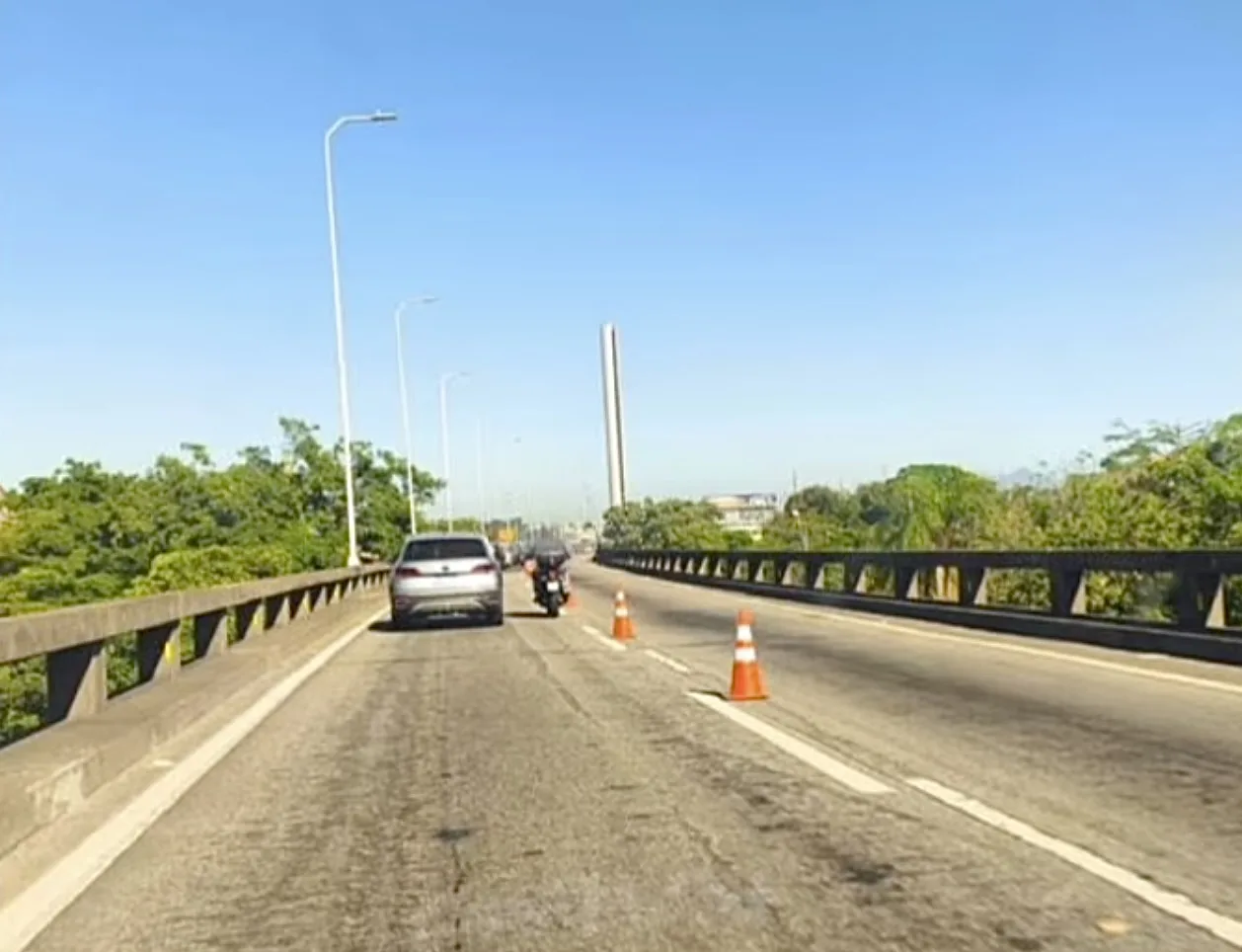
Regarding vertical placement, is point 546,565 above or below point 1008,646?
above

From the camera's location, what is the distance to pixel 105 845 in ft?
26.5

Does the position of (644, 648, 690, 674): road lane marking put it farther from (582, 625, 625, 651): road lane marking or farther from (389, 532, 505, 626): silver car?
Result: (389, 532, 505, 626): silver car

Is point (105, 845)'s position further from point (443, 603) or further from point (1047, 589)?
point (1047, 589)

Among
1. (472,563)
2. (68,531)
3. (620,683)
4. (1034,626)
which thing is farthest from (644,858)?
(68,531)

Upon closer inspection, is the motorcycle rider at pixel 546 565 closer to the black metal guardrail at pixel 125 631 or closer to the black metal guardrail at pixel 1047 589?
the black metal guardrail at pixel 1047 589

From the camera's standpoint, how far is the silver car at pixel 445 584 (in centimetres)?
2664

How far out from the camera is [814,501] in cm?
17238

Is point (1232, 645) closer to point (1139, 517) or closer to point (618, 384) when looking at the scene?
point (1139, 517)

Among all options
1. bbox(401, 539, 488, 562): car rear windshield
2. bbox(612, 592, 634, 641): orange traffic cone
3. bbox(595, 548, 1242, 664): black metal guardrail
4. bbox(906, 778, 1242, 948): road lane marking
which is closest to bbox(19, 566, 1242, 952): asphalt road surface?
bbox(906, 778, 1242, 948): road lane marking

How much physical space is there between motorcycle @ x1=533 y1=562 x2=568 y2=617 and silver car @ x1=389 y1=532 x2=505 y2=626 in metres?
2.27

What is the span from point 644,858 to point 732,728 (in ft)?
15.0

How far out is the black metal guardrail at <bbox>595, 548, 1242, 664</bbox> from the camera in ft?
53.9

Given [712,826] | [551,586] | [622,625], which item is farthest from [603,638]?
[712,826]

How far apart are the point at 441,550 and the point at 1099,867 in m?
21.2
